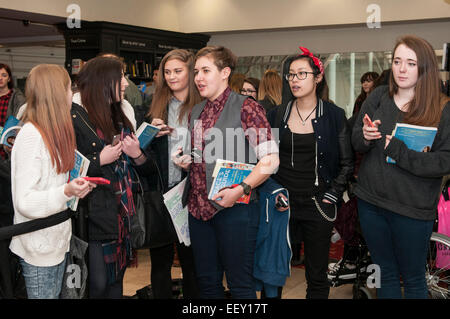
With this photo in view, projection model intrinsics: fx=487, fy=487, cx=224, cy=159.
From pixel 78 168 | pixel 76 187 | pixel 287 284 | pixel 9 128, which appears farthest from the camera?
pixel 287 284

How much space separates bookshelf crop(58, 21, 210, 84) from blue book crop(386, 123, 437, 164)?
7.08 metres

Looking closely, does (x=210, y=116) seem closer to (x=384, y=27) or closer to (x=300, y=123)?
(x=300, y=123)

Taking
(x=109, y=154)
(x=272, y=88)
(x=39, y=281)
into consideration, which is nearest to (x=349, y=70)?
(x=272, y=88)

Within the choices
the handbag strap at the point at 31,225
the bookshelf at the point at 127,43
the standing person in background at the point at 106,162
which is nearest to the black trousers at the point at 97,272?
the standing person in background at the point at 106,162

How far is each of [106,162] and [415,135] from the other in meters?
1.48

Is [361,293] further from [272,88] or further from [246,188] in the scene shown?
[272,88]

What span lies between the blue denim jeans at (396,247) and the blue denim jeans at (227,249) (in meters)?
0.59

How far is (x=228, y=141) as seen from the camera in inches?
94.2

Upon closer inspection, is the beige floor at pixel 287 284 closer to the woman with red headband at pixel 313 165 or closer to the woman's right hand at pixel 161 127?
the woman with red headband at pixel 313 165

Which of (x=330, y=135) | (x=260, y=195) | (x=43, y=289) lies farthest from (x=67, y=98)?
(x=330, y=135)

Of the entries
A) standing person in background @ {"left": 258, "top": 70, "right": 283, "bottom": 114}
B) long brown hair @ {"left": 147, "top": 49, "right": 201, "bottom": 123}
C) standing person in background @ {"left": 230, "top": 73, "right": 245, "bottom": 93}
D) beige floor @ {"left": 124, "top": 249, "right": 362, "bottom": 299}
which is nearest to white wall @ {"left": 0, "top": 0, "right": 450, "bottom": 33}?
standing person in background @ {"left": 230, "top": 73, "right": 245, "bottom": 93}

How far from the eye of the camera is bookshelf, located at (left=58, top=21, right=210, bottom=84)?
8.52m

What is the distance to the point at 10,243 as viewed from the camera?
6.78 ft

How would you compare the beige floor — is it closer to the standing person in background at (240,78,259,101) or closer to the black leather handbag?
the black leather handbag
